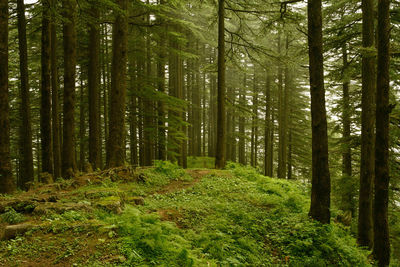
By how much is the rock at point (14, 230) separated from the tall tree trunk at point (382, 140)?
831 cm

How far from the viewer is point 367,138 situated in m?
9.12

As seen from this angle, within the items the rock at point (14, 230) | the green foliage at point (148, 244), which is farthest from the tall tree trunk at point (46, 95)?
the green foliage at point (148, 244)

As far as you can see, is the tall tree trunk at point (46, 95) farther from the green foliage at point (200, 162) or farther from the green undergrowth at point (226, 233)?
the green foliage at point (200, 162)

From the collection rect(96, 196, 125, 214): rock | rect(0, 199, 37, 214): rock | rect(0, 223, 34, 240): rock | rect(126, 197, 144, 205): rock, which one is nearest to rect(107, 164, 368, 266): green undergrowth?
rect(126, 197, 144, 205): rock

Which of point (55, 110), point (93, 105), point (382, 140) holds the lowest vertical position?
point (382, 140)

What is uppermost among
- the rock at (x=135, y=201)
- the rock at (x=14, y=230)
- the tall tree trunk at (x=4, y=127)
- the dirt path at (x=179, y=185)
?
the tall tree trunk at (x=4, y=127)

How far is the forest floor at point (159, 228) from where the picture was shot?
3877 mm

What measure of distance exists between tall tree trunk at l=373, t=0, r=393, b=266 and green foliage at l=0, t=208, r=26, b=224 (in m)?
8.58

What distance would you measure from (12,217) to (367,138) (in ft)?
34.4

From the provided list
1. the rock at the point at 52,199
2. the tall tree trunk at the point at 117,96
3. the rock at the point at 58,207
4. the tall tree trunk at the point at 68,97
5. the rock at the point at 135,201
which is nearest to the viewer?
the rock at the point at 58,207

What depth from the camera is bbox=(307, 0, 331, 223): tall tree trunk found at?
270 inches

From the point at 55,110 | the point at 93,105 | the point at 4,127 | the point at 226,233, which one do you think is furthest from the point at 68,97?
the point at 226,233

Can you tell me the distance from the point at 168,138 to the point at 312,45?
11.3 metres

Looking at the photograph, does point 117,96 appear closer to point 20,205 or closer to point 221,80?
point 20,205
